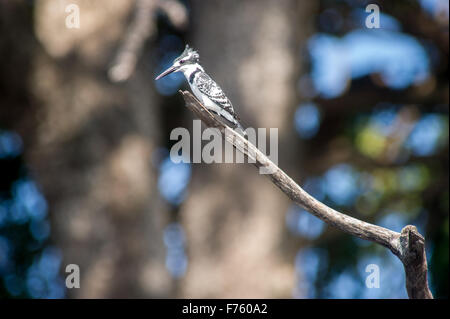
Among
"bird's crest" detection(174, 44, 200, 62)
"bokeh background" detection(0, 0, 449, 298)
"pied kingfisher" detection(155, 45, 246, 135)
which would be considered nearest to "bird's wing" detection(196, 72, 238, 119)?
"pied kingfisher" detection(155, 45, 246, 135)

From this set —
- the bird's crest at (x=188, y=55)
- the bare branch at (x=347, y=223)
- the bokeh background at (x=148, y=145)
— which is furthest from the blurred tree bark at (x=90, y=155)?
the bare branch at (x=347, y=223)

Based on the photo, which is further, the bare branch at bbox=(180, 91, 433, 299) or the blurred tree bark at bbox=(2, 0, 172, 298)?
the blurred tree bark at bbox=(2, 0, 172, 298)

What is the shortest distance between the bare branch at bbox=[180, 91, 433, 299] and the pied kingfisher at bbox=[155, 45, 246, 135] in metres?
0.22

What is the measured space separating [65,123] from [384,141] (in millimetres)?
5397

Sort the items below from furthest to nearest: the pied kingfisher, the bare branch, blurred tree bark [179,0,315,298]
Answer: blurred tree bark [179,0,315,298], the pied kingfisher, the bare branch

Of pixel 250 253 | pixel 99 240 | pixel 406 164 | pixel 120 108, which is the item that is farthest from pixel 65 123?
pixel 406 164

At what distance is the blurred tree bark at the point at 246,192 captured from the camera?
771cm

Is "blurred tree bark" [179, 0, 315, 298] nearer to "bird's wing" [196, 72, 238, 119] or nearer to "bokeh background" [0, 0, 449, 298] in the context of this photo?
"bokeh background" [0, 0, 449, 298]

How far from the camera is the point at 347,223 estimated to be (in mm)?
2465

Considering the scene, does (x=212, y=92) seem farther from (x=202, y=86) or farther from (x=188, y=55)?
(x=188, y=55)

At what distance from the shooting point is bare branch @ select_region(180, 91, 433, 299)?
2.38 meters

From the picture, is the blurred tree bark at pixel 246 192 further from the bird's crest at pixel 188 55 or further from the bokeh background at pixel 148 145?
the bird's crest at pixel 188 55

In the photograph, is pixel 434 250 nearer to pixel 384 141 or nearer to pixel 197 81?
→ pixel 384 141

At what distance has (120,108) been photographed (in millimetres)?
8133
